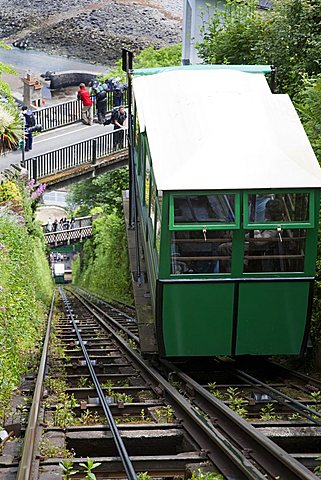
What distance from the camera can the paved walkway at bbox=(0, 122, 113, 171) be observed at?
28.3 metres

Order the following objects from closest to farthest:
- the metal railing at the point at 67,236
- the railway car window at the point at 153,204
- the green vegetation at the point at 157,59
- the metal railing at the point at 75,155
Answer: the railway car window at the point at 153,204 < the metal railing at the point at 75,155 < the metal railing at the point at 67,236 < the green vegetation at the point at 157,59

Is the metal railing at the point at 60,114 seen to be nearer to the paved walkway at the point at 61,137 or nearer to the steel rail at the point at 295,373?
the paved walkway at the point at 61,137

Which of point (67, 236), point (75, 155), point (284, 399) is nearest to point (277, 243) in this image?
point (284, 399)

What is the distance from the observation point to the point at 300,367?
1004 cm

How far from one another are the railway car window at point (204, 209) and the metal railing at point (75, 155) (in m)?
17.5

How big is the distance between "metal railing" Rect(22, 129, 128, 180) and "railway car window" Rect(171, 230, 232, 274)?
17397 mm

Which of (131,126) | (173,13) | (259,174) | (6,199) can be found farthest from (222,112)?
(173,13)

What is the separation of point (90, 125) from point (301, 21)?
16.1m

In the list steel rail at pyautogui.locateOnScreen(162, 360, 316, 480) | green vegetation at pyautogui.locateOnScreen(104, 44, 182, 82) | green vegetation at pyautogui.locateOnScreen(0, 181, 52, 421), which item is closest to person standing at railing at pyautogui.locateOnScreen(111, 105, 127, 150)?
green vegetation at pyautogui.locateOnScreen(0, 181, 52, 421)

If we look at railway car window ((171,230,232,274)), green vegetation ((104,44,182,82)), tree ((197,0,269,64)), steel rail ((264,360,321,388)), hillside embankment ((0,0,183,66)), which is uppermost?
hillside embankment ((0,0,183,66))

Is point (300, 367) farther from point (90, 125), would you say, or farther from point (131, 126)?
point (90, 125)

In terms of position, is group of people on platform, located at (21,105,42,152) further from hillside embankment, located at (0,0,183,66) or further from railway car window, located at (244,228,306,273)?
hillside embankment, located at (0,0,183,66)

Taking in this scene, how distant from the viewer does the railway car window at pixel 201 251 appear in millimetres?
8766

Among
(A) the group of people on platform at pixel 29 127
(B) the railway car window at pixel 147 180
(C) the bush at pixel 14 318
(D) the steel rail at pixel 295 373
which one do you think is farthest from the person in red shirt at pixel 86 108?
(D) the steel rail at pixel 295 373
